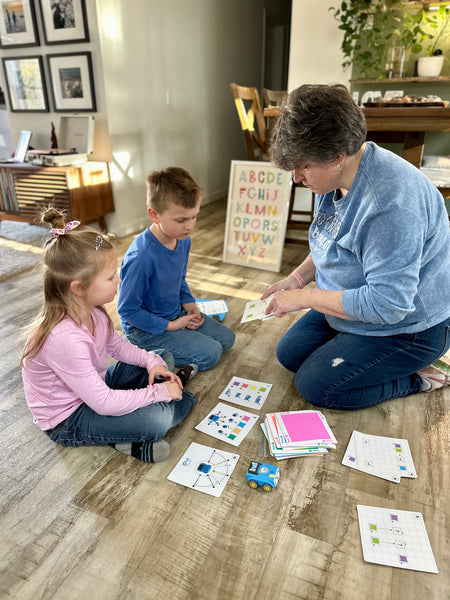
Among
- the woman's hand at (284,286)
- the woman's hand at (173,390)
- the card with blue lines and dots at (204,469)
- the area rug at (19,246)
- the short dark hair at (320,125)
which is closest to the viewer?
the short dark hair at (320,125)

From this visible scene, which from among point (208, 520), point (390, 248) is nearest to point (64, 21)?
point (390, 248)

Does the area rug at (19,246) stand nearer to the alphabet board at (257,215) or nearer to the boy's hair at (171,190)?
the alphabet board at (257,215)

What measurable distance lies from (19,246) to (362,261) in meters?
2.98

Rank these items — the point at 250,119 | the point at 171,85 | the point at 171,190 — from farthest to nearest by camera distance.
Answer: the point at 171,85, the point at 250,119, the point at 171,190

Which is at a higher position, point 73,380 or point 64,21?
point 64,21

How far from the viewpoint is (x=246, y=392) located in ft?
5.37

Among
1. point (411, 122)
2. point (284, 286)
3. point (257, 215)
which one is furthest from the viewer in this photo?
point (257, 215)

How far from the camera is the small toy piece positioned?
1.21 meters

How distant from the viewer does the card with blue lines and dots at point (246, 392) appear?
158 centimetres

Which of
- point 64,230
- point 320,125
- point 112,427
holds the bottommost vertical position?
point 112,427

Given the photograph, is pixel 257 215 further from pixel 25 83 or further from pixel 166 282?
pixel 25 83

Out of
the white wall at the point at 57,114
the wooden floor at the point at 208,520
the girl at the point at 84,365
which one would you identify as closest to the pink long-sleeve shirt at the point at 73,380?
the girl at the point at 84,365

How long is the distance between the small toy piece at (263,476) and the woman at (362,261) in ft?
1.21

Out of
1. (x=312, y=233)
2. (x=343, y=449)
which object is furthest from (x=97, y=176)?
(x=343, y=449)
